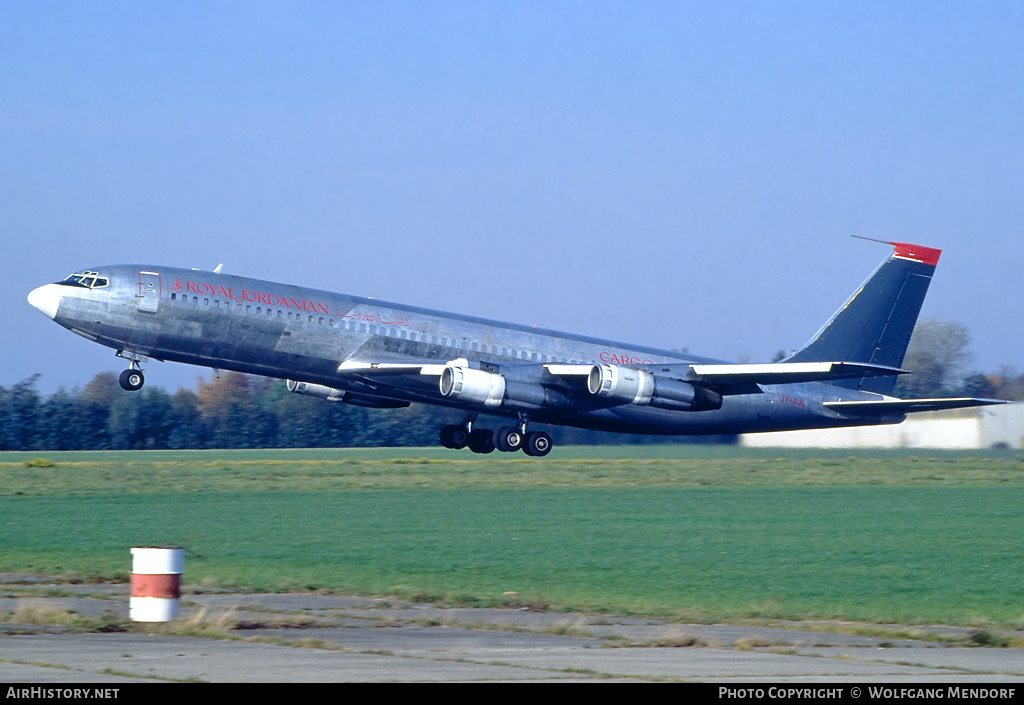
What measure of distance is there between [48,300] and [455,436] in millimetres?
13483

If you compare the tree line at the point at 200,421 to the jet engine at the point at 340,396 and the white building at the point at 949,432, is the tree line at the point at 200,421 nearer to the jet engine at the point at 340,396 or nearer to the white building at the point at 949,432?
the white building at the point at 949,432

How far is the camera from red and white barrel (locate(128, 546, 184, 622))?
16359 mm

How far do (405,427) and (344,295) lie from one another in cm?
4147

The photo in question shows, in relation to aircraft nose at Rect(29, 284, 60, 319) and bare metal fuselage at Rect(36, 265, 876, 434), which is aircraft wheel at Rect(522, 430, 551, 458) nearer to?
bare metal fuselage at Rect(36, 265, 876, 434)

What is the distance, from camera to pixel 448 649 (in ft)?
49.6

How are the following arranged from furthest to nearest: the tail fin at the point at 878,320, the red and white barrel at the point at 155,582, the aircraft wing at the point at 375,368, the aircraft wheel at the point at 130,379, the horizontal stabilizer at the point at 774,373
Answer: the tail fin at the point at 878,320
the horizontal stabilizer at the point at 774,373
the aircraft wing at the point at 375,368
the aircraft wheel at the point at 130,379
the red and white barrel at the point at 155,582

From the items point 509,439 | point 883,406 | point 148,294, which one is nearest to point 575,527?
point 509,439

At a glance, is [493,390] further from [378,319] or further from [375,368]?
[378,319]

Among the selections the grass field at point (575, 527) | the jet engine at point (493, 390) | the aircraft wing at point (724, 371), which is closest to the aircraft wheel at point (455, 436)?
the grass field at point (575, 527)

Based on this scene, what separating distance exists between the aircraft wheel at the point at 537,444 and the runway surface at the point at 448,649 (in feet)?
61.3

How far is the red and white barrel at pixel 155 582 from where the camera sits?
53.7 ft

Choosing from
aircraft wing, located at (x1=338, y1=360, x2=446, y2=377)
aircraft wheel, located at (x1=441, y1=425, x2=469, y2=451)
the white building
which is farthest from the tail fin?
aircraft wing, located at (x1=338, y1=360, x2=446, y2=377)

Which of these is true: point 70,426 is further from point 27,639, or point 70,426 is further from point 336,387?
point 27,639

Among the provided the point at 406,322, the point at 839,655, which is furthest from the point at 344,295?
Result: the point at 839,655
